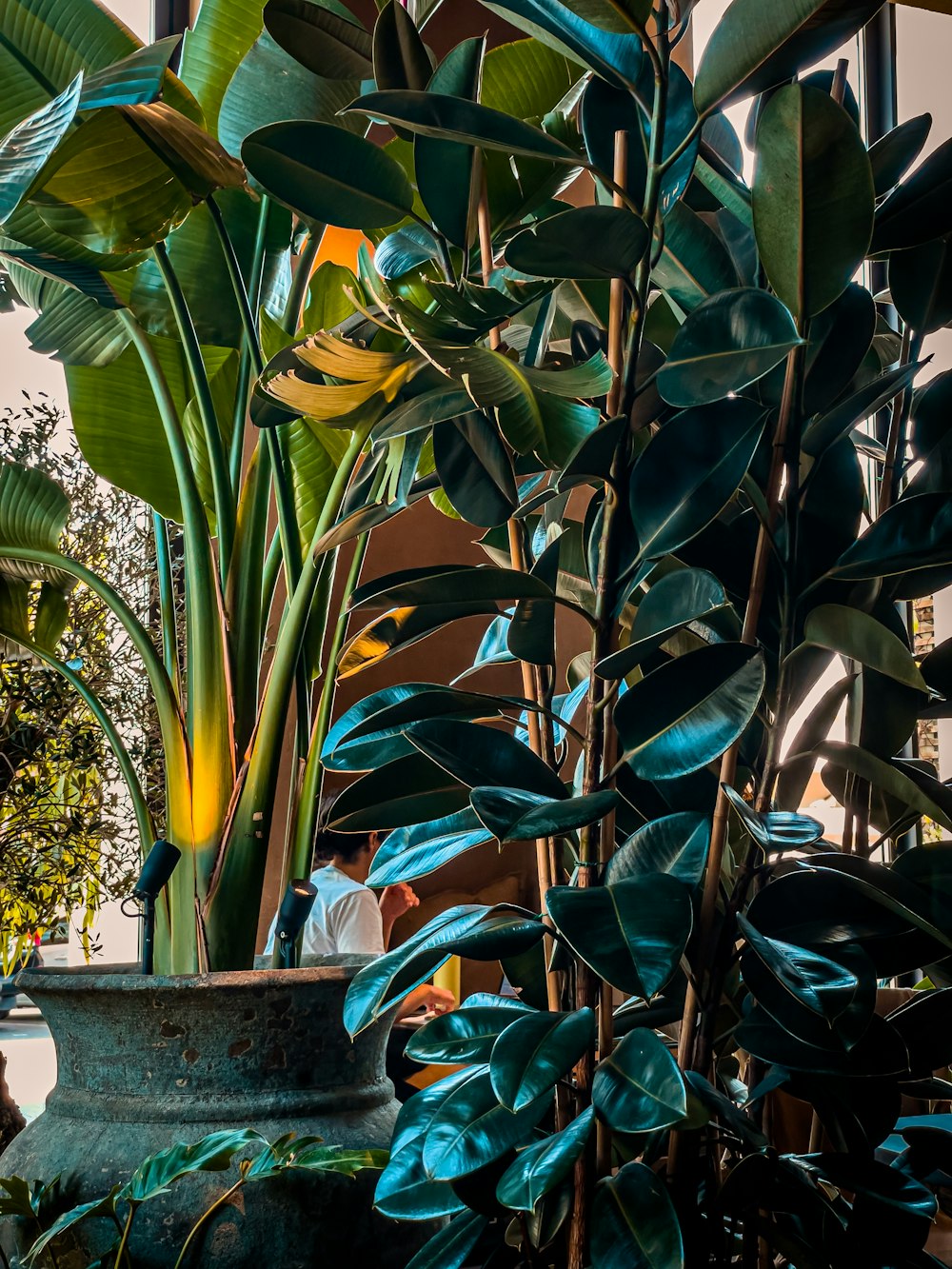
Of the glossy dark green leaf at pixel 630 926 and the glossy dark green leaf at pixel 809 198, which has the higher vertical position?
the glossy dark green leaf at pixel 809 198

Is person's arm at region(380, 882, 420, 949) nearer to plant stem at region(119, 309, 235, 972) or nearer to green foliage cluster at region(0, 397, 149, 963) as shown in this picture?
green foliage cluster at region(0, 397, 149, 963)

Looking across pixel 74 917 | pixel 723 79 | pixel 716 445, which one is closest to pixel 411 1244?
pixel 716 445

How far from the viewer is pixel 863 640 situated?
84cm

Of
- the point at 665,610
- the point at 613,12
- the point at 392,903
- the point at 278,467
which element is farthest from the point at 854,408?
the point at 392,903

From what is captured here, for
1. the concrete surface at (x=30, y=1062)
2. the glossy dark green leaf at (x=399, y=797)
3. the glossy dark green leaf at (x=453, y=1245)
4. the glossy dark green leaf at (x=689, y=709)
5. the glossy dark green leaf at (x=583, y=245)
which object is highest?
the glossy dark green leaf at (x=583, y=245)

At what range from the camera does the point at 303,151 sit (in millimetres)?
924

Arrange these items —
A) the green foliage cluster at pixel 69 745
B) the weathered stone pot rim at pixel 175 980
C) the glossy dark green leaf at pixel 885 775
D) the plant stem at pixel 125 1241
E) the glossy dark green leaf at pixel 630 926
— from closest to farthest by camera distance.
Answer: the glossy dark green leaf at pixel 630 926, the glossy dark green leaf at pixel 885 775, the plant stem at pixel 125 1241, the weathered stone pot rim at pixel 175 980, the green foliage cluster at pixel 69 745

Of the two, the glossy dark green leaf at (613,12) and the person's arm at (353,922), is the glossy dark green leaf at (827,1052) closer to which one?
the glossy dark green leaf at (613,12)

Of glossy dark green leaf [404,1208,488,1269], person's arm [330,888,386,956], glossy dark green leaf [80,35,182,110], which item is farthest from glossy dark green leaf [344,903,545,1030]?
person's arm [330,888,386,956]

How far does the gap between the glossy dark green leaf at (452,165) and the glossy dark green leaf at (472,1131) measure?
0.73 metres

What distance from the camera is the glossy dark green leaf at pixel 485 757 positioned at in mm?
904

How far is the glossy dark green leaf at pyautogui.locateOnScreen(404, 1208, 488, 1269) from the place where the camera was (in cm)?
89

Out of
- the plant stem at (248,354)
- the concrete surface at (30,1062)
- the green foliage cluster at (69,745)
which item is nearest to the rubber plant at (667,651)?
the plant stem at (248,354)

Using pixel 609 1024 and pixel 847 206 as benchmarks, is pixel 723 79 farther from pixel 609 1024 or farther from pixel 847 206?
pixel 609 1024
